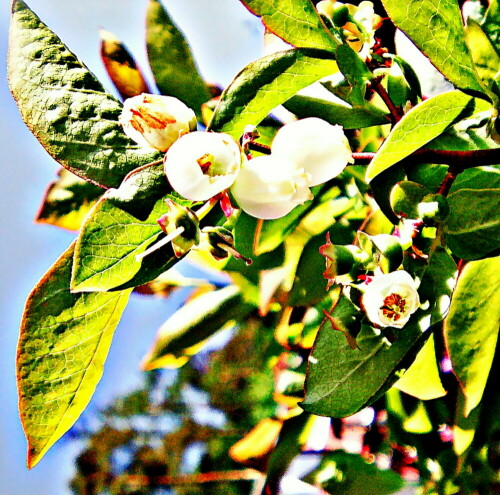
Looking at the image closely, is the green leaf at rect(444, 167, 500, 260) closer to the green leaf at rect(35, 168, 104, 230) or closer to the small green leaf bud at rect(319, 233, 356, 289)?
the small green leaf bud at rect(319, 233, 356, 289)

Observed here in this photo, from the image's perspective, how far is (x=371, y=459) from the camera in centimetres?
78

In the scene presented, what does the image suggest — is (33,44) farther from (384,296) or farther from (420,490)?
(420,490)

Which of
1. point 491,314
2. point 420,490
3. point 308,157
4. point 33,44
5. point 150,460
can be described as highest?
point 33,44

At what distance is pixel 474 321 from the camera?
0.50 metres

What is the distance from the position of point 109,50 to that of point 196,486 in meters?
0.75

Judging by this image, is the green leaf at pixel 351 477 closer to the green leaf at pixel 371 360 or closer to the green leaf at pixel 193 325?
the green leaf at pixel 193 325

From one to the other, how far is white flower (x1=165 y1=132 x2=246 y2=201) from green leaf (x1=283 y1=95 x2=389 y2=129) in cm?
14

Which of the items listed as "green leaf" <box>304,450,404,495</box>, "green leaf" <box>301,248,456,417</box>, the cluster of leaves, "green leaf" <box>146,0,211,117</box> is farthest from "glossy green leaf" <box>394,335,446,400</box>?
"green leaf" <box>146,0,211,117</box>

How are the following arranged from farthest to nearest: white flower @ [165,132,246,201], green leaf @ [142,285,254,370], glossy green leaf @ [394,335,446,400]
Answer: green leaf @ [142,285,254,370] < glossy green leaf @ [394,335,446,400] < white flower @ [165,132,246,201]

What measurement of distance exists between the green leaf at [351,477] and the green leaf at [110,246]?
1.54 ft

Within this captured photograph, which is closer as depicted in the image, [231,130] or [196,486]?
[231,130]

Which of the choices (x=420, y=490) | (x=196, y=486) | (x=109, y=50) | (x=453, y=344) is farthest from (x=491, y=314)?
(x=196, y=486)

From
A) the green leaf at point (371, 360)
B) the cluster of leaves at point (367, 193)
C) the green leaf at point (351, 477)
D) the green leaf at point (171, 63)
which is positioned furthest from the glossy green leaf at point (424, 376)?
the green leaf at point (171, 63)

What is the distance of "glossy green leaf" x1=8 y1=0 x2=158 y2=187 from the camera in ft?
1.25
